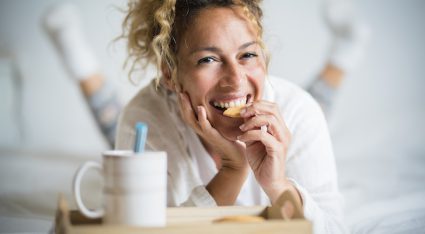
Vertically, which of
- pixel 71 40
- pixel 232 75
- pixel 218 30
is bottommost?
pixel 232 75

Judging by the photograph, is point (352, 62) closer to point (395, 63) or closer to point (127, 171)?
point (395, 63)

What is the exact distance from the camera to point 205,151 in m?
1.54

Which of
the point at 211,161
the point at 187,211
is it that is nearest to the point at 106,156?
the point at 187,211

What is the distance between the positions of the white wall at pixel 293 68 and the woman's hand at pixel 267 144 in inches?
46.0

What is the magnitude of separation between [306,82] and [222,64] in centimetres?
141

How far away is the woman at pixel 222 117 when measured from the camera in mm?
1199

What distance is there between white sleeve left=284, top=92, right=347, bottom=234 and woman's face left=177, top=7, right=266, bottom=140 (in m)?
0.21

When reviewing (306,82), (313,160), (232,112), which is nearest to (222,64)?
(232,112)

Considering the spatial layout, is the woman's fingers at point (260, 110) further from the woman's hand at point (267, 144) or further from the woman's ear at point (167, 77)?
the woman's ear at point (167, 77)

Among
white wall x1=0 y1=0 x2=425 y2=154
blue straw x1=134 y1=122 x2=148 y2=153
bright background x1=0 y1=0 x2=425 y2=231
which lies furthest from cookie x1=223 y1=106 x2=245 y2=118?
white wall x1=0 y1=0 x2=425 y2=154

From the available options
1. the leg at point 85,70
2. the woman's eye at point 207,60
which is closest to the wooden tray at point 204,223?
the woman's eye at point 207,60

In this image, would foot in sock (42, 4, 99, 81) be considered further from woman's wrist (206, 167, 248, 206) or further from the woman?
woman's wrist (206, 167, 248, 206)

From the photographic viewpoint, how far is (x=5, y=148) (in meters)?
2.39

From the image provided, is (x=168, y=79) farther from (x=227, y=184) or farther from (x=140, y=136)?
(x=140, y=136)
